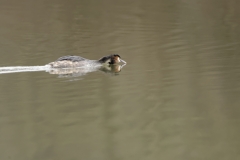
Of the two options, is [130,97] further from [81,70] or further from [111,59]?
[111,59]

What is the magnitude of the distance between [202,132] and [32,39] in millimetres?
14479

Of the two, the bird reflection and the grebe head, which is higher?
the grebe head

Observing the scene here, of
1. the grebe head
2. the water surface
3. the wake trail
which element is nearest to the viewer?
the water surface

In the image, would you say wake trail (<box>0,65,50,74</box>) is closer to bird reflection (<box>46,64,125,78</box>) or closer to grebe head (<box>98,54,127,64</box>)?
bird reflection (<box>46,64,125,78</box>)

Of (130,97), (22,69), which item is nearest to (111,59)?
(22,69)

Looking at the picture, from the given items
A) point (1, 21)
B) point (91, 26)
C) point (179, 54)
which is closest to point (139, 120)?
point (179, 54)

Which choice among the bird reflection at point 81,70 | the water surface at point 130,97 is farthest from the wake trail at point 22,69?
the water surface at point 130,97

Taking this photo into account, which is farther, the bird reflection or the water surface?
the bird reflection

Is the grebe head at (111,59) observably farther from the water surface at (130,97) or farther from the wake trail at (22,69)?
the wake trail at (22,69)

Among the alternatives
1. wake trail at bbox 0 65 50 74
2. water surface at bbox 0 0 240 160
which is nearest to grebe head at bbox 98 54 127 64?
water surface at bbox 0 0 240 160

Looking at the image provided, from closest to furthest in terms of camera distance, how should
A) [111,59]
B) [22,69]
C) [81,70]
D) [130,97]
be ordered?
[130,97] < [22,69] < [81,70] < [111,59]

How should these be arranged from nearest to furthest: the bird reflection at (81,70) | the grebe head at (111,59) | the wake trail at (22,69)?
1. the bird reflection at (81,70)
2. the wake trail at (22,69)
3. the grebe head at (111,59)

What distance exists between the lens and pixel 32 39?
22500 mm

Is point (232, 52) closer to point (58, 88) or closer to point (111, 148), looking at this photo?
point (58, 88)
